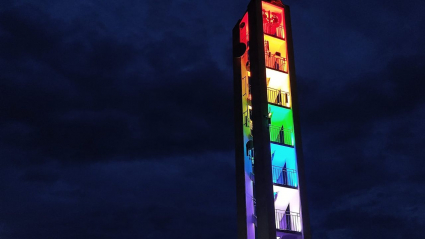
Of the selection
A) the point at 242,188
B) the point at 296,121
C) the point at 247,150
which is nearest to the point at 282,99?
the point at 296,121

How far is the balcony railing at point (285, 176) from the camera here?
2549cm

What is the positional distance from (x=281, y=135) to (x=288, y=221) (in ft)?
15.0

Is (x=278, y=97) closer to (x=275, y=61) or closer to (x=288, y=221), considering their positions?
(x=275, y=61)

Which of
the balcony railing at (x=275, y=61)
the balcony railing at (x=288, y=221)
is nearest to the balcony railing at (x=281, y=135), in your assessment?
the balcony railing at (x=275, y=61)

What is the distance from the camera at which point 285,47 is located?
94.1 ft

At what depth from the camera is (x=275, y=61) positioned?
28.4m

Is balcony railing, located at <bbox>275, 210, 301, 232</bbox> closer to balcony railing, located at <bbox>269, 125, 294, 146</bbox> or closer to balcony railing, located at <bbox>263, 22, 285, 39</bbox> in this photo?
balcony railing, located at <bbox>269, 125, 294, 146</bbox>

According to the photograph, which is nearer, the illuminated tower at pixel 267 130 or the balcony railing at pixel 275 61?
the illuminated tower at pixel 267 130

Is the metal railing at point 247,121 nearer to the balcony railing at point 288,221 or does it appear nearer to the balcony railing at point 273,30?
the balcony railing at point 273,30

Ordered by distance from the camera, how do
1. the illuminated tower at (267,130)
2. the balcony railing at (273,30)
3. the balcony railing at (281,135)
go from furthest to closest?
the balcony railing at (273,30), the balcony railing at (281,135), the illuminated tower at (267,130)

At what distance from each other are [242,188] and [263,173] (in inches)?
95.2

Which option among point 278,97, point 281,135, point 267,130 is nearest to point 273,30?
point 278,97

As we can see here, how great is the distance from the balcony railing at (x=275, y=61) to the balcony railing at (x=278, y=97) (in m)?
1.35

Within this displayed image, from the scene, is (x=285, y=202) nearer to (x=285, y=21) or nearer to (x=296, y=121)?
(x=296, y=121)
